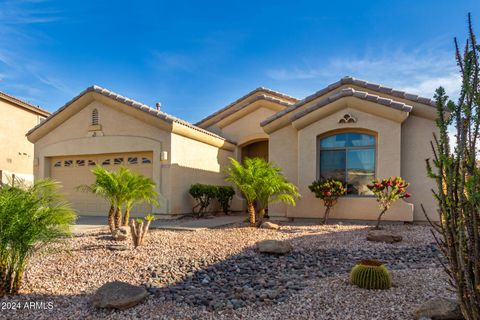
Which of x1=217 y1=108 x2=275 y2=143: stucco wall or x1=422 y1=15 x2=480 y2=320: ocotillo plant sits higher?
x1=217 y1=108 x2=275 y2=143: stucco wall

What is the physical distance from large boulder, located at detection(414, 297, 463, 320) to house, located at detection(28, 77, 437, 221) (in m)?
7.40

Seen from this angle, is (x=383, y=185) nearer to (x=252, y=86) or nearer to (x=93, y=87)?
(x=252, y=86)

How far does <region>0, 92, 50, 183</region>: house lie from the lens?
21.0 metres

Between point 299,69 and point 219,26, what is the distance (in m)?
3.61

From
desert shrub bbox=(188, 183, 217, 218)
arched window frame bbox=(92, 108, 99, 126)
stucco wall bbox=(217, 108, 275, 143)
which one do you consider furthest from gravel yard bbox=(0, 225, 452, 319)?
stucco wall bbox=(217, 108, 275, 143)

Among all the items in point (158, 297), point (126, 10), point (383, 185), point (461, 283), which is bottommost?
Answer: point (158, 297)

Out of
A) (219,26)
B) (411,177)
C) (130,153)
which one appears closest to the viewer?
(411,177)

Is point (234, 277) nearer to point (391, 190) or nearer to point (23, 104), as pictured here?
point (391, 190)

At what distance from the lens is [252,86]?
58.8ft

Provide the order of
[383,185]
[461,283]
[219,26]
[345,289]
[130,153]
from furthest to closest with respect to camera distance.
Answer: [130,153] < [219,26] < [383,185] < [345,289] < [461,283]

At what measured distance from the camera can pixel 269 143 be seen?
41.8 ft

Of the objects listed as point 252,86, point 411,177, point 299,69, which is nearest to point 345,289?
point 411,177

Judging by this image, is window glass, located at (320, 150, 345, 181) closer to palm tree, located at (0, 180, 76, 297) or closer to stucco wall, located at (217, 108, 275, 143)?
stucco wall, located at (217, 108, 275, 143)

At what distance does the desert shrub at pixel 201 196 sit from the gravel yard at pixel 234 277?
436cm
